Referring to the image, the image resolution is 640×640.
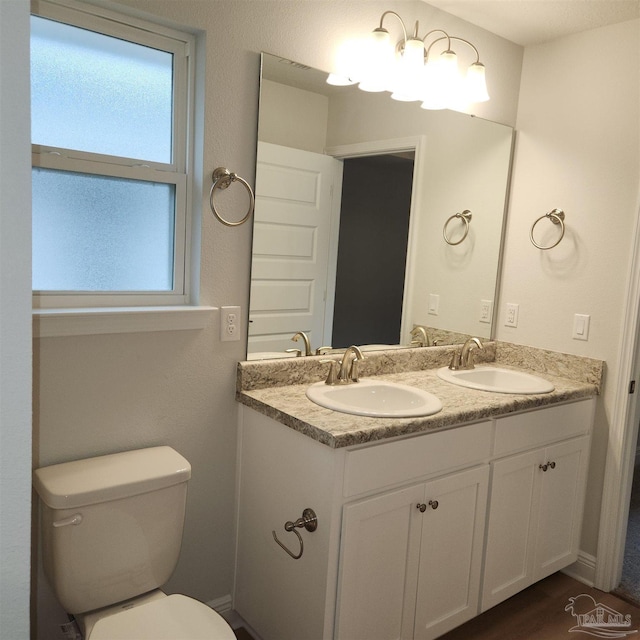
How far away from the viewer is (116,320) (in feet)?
5.52

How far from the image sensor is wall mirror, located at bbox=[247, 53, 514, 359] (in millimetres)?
2006

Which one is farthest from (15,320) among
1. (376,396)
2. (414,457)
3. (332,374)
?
(376,396)

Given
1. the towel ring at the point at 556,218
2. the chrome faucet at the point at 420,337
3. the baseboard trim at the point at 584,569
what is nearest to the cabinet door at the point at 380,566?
the chrome faucet at the point at 420,337

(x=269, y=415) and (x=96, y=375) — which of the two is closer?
(x=96, y=375)

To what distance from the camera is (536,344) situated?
2.67 metres

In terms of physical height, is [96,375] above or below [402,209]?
below

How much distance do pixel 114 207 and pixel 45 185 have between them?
204 millimetres

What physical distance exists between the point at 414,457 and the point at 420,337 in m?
0.85

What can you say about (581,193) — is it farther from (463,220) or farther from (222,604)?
(222,604)

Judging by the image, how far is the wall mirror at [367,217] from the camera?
2.01 m

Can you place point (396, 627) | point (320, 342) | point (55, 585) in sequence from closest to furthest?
point (55, 585), point (396, 627), point (320, 342)

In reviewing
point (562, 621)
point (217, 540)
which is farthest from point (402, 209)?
point (562, 621)

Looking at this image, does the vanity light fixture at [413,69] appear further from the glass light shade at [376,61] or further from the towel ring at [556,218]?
the towel ring at [556,218]

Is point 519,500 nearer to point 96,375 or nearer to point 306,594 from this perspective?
point 306,594
